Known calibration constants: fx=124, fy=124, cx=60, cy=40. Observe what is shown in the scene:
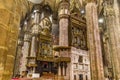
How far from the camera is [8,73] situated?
165 centimetres

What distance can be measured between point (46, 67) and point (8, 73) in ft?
41.1

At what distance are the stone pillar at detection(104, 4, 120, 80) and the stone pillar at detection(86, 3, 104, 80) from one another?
7.25ft

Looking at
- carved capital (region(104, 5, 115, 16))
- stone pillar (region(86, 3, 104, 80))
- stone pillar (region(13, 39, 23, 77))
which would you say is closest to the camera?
→ stone pillar (region(86, 3, 104, 80))

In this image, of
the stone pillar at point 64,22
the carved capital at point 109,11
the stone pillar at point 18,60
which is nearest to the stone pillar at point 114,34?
the carved capital at point 109,11

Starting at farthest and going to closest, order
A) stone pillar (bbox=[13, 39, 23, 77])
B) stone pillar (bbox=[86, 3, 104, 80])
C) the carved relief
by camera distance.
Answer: stone pillar (bbox=[13, 39, 23, 77]) < the carved relief < stone pillar (bbox=[86, 3, 104, 80])

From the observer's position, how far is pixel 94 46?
8531 millimetres

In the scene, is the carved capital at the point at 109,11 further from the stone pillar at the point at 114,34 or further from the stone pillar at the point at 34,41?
the stone pillar at the point at 34,41

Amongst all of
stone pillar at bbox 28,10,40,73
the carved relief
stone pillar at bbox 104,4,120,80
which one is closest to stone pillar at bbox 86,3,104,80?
stone pillar at bbox 104,4,120,80

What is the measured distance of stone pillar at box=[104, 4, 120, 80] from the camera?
9.79 m

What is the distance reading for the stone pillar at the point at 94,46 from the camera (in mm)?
7902

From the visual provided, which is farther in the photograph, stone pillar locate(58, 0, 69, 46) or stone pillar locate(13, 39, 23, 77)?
stone pillar locate(13, 39, 23, 77)

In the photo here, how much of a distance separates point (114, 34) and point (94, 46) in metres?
3.14

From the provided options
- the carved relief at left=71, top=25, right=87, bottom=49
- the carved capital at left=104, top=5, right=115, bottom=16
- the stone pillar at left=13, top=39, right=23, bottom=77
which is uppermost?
the carved capital at left=104, top=5, right=115, bottom=16

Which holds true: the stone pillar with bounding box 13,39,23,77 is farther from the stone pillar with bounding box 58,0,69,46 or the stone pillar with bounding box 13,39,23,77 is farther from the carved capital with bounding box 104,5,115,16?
the carved capital with bounding box 104,5,115,16
